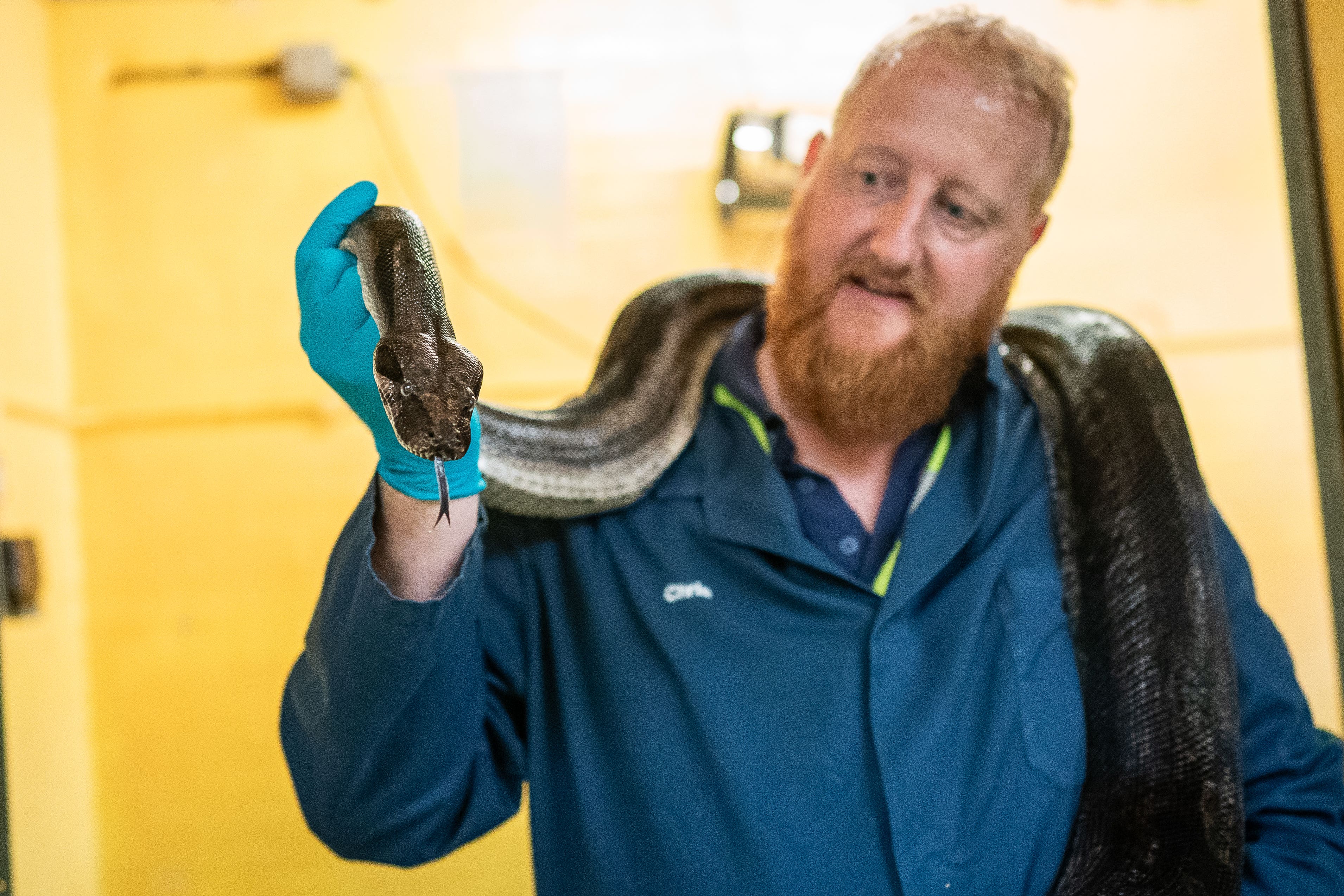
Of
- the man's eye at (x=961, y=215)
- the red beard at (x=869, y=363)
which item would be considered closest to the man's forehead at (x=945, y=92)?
the man's eye at (x=961, y=215)

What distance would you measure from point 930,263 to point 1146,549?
513 millimetres

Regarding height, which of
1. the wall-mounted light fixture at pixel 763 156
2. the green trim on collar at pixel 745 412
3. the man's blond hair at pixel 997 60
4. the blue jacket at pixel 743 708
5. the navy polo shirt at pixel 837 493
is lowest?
the blue jacket at pixel 743 708

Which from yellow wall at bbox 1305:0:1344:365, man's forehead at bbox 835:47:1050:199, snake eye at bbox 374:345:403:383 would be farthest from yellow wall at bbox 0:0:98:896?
yellow wall at bbox 1305:0:1344:365

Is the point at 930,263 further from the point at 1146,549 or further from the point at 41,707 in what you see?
the point at 41,707

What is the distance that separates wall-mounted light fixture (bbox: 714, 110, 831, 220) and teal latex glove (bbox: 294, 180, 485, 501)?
6.58 ft

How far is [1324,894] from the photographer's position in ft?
3.95

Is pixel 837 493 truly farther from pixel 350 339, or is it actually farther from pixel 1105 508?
pixel 350 339

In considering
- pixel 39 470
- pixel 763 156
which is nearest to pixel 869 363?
pixel 763 156

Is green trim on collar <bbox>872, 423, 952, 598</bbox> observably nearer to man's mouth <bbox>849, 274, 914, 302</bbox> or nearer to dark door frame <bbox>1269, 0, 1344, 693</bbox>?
man's mouth <bbox>849, 274, 914, 302</bbox>

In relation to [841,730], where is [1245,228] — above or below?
above

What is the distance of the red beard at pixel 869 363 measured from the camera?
58.3 inches

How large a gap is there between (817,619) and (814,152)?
84cm

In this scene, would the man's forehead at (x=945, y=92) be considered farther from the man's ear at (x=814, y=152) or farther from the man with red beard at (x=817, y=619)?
the man's ear at (x=814, y=152)

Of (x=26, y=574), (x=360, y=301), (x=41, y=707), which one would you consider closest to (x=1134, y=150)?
(x=360, y=301)
